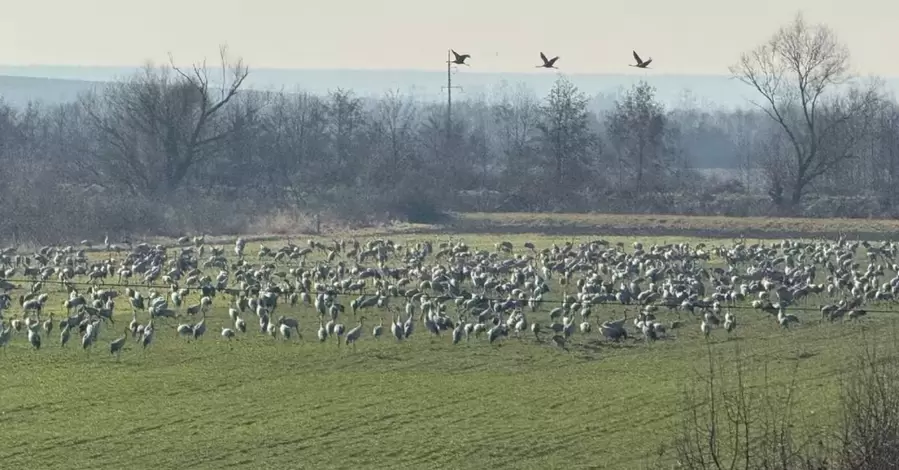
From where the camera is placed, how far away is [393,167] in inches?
3479

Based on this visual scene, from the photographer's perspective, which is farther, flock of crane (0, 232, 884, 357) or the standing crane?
flock of crane (0, 232, 884, 357)

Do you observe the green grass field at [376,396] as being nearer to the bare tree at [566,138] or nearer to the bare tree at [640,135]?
the bare tree at [566,138]

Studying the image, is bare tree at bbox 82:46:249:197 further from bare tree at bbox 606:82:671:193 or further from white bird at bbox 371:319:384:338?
white bird at bbox 371:319:384:338

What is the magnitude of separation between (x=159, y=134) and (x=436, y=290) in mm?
45636

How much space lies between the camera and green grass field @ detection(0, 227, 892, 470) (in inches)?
896

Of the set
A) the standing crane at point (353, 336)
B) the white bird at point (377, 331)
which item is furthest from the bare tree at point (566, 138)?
the standing crane at point (353, 336)

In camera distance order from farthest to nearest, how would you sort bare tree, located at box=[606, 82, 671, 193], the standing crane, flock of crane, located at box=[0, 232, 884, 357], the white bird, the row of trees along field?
bare tree, located at box=[606, 82, 671, 193], the row of trees along field, flock of crane, located at box=[0, 232, 884, 357], the white bird, the standing crane

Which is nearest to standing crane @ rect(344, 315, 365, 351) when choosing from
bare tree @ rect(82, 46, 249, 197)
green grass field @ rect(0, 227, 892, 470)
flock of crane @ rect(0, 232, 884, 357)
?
flock of crane @ rect(0, 232, 884, 357)

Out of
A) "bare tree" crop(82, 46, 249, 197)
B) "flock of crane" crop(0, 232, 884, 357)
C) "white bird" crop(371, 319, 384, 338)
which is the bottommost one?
"white bird" crop(371, 319, 384, 338)

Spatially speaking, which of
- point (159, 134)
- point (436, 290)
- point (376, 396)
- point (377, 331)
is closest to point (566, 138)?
point (159, 134)

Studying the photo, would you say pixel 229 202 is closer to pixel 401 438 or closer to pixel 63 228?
pixel 63 228

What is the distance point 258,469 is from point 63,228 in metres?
45.0

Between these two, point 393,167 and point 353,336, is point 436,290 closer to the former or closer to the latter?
point 353,336

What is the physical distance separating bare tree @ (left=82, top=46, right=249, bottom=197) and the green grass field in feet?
153
